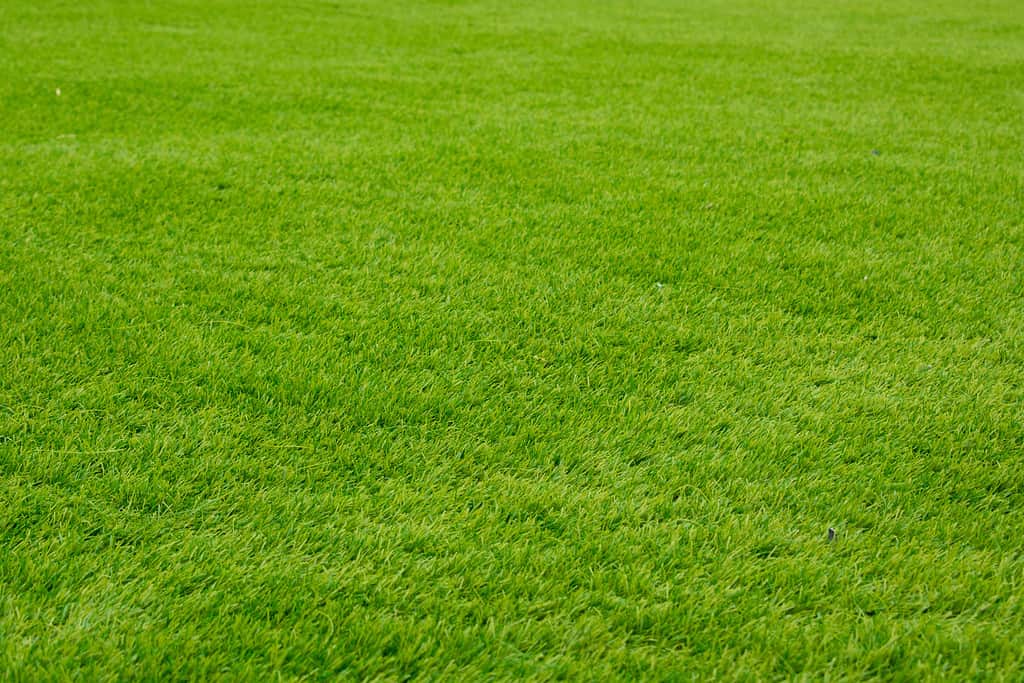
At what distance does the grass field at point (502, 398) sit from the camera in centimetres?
183

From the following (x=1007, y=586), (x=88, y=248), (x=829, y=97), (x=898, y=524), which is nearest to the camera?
(x=1007, y=586)

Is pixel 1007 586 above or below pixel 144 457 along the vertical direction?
below

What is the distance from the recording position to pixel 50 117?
5430 millimetres

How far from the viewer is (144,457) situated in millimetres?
2270

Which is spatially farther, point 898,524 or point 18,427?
point 18,427

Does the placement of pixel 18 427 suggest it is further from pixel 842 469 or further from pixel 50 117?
pixel 50 117

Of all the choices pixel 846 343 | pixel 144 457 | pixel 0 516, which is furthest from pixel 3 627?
pixel 846 343

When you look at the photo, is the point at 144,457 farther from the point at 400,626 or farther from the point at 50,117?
the point at 50,117

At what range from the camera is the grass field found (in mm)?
1835

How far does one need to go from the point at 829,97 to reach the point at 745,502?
5488 mm


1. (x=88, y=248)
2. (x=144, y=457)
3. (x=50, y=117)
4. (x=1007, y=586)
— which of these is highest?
(x=50, y=117)

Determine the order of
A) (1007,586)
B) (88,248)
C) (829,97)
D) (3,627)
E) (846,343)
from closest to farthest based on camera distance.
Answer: (3,627) < (1007,586) < (846,343) < (88,248) < (829,97)

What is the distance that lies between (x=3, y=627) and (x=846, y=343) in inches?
97.4

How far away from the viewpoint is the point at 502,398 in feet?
8.61
